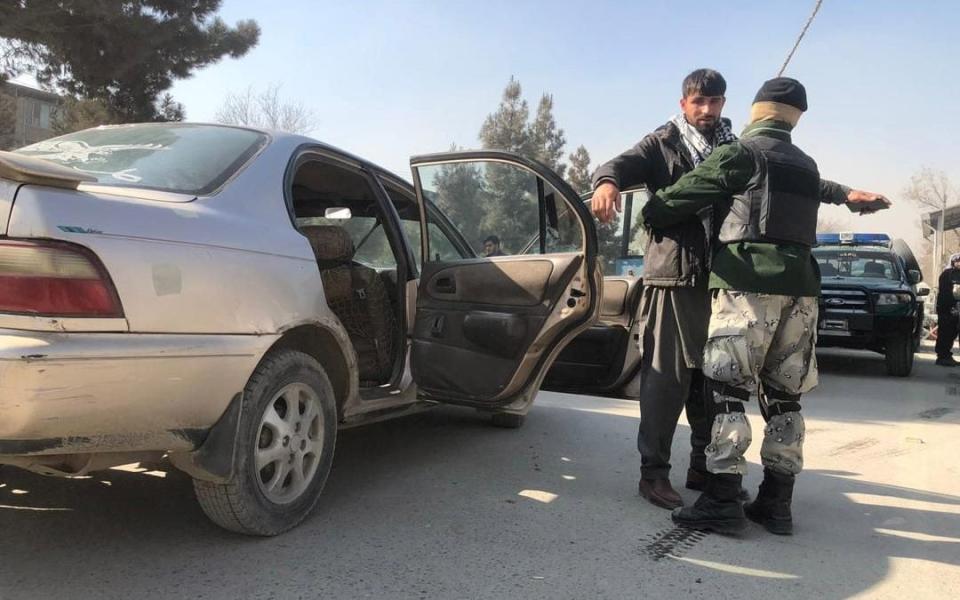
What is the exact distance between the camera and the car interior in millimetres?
3777

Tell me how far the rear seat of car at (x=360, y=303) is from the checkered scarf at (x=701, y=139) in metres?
1.86

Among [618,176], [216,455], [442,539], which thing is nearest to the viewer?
[216,455]

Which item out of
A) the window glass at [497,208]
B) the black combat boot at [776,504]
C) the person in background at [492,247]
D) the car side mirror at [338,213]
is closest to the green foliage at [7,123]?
the car side mirror at [338,213]

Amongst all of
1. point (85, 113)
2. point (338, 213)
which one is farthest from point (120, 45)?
point (338, 213)

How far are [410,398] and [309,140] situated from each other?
141cm

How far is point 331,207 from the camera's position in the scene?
4406mm

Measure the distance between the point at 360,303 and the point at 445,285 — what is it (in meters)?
0.74

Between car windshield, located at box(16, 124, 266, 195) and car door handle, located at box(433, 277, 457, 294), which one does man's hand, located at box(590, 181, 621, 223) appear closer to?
car door handle, located at box(433, 277, 457, 294)

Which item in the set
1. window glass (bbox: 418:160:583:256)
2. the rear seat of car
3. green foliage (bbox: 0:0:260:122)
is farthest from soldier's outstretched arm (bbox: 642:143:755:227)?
green foliage (bbox: 0:0:260:122)

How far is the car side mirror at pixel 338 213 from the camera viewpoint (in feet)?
14.3

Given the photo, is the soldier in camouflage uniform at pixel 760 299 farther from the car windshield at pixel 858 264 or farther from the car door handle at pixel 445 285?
the car windshield at pixel 858 264

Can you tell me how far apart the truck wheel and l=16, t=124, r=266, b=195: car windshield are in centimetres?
895

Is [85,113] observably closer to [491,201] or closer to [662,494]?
[491,201]

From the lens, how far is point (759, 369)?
9.94 feet
